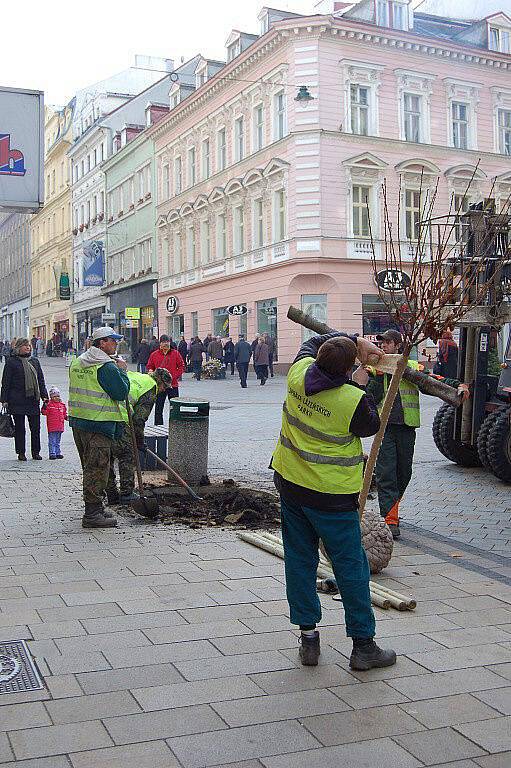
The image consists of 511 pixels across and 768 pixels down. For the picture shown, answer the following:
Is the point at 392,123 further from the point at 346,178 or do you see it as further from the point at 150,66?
the point at 150,66

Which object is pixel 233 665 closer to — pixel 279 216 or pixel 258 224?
pixel 279 216

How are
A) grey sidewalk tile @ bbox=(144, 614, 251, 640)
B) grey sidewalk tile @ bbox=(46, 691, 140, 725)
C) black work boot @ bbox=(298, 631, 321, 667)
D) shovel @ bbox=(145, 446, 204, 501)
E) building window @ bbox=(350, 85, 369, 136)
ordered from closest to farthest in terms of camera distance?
1. grey sidewalk tile @ bbox=(46, 691, 140, 725)
2. black work boot @ bbox=(298, 631, 321, 667)
3. grey sidewalk tile @ bbox=(144, 614, 251, 640)
4. shovel @ bbox=(145, 446, 204, 501)
5. building window @ bbox=(350, 85, 369, 136)

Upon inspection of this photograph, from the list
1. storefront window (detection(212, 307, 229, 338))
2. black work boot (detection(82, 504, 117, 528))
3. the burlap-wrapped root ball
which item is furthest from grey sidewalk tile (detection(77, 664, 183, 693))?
storefront window (detection(212, 307, 229, 338))

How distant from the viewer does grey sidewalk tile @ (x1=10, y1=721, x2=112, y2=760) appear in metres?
3.47

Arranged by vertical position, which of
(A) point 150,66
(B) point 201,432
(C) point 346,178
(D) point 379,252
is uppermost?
(A) point 150,66

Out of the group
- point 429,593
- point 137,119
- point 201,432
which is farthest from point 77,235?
point 429,593

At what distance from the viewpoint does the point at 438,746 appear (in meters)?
3.56

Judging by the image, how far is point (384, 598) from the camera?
18.1 ft

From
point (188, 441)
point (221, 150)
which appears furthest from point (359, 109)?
point (188, 441)

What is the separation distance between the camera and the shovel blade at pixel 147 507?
8000 mm

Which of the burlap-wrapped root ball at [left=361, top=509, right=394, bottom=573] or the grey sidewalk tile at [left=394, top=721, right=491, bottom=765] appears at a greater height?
the burlap-wrapped root ball at [left=361, top=509, right=394, bottom=573]

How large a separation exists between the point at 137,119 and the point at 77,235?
10.2 meters

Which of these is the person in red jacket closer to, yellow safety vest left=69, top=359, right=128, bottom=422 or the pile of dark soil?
the pile of dark soil

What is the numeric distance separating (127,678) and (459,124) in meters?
34.4
